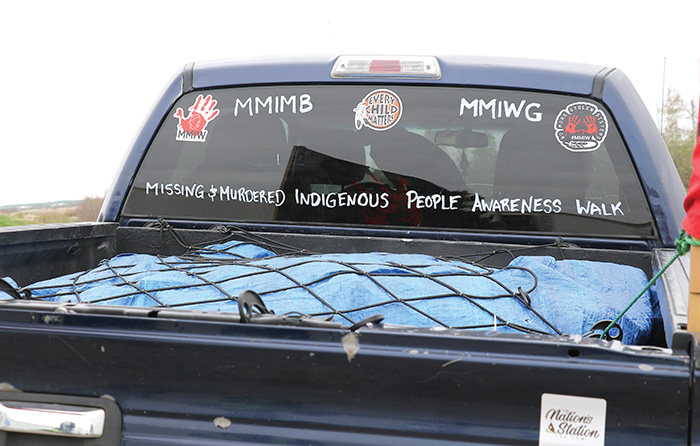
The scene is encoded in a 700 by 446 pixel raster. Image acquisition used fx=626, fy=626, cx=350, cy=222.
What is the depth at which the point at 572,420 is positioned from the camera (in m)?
1.28

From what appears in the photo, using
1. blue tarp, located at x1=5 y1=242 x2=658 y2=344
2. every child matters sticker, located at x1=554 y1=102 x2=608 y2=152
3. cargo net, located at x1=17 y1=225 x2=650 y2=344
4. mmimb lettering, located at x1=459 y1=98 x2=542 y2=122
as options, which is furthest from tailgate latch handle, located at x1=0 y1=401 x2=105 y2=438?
every child matters sticker, located at x1=554 y1=102 x2=608 y2=152

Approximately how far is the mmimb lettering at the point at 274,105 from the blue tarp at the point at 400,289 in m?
0.82

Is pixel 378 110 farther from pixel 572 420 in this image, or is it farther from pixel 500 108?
pixel 572 420

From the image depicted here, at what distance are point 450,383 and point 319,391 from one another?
28 centimetres

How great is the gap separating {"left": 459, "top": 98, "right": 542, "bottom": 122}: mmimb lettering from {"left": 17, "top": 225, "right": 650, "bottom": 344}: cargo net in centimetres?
69

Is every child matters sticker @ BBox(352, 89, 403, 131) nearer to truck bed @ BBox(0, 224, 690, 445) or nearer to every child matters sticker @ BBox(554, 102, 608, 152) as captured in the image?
every child matters sticker @ BBox(554, 102, 608, 152)

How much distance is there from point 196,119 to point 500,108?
1.40 meters

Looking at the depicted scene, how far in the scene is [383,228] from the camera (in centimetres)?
279

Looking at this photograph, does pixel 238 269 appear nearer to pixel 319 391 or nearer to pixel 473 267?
pixel 473 267

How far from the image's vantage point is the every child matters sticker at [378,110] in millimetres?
2859

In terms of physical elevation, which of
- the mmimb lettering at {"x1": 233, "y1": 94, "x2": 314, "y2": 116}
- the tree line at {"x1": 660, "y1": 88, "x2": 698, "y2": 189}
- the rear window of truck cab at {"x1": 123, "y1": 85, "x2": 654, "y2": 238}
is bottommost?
the rear window of truck cab at {"x1": 123, "y1": 85, "x2": 654, "y2": 238}

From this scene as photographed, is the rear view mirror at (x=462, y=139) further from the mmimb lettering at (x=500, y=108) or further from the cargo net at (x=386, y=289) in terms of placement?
the cargo net at (x=386, y=289)

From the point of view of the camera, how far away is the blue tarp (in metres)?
1.93

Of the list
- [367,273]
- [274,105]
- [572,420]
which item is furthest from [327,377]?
[274,105]
